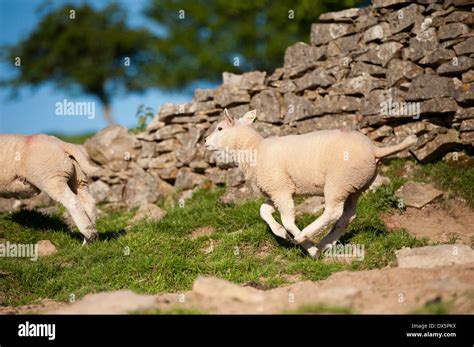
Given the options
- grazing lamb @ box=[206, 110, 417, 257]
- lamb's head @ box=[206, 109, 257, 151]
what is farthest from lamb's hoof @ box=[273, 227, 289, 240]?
lamb's head @ box=[206, 109, 257, 151]

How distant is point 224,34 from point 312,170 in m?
21.9

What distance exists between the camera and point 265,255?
376 inches

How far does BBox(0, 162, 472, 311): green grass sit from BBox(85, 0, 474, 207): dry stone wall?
113cm

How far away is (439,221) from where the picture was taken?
10.3m

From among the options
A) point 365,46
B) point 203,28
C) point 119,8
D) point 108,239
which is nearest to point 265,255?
point 108,239

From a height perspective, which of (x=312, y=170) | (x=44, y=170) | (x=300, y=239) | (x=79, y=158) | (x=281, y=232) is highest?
(x=79, y=158)

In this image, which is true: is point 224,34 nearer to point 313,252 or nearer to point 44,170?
point 44,170

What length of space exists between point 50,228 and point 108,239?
55.4 inches

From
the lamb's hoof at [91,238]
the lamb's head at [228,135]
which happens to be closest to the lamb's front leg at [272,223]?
the lamb's head at [228,135]

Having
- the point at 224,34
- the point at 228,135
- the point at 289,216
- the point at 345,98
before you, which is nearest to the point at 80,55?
the point at 224,34

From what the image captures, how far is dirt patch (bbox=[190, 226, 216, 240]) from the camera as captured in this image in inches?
421

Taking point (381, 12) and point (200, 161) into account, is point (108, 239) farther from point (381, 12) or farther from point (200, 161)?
point (381, 12)

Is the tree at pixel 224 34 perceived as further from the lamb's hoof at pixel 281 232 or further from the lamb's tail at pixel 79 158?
the lamb's hoof at pixel 281 232

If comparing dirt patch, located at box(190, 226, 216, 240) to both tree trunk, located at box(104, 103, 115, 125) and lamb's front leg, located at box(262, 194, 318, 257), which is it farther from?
tree trunk, located at box(104, 103, 115, 125)
